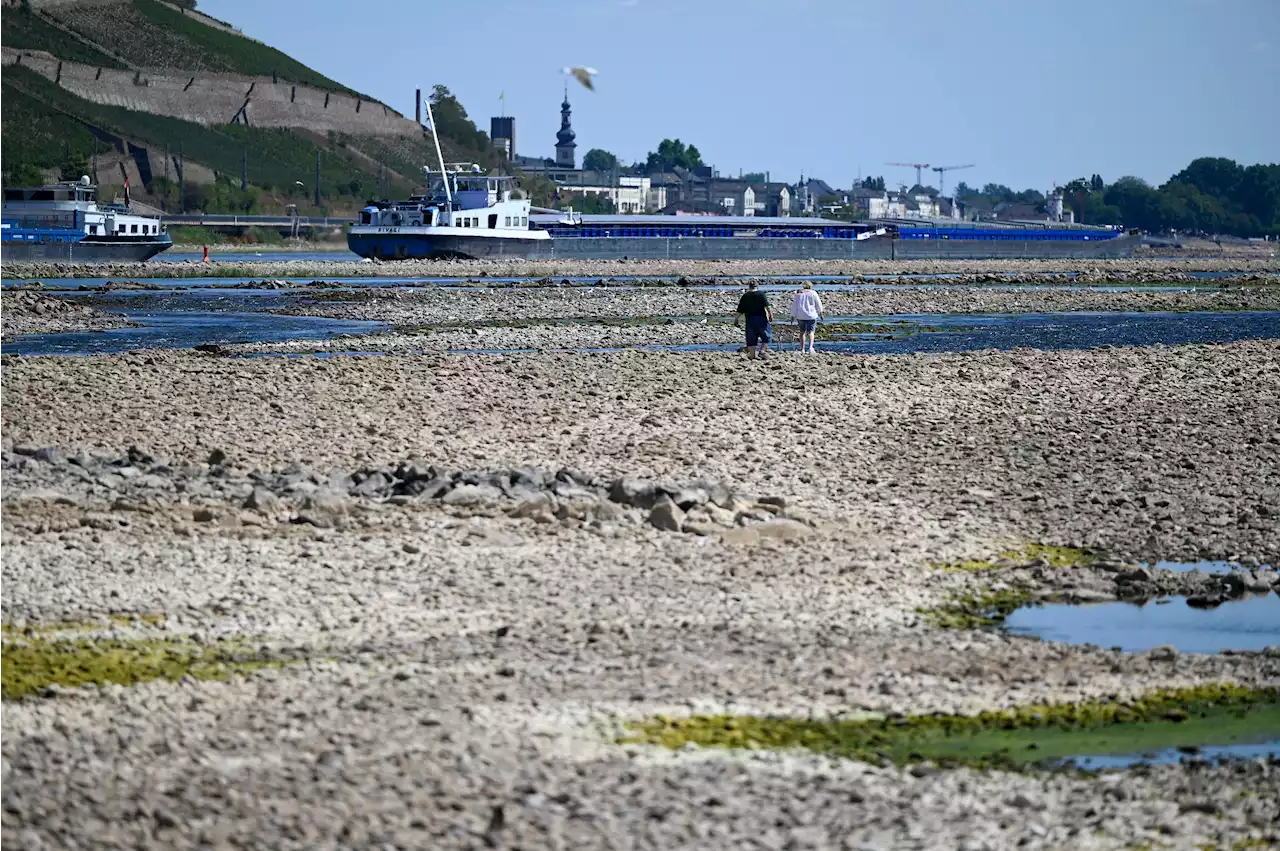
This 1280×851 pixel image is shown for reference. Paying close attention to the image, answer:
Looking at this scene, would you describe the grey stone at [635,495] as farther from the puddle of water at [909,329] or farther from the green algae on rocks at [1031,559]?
the puddle of water at [909,329]

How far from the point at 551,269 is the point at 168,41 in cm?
12344

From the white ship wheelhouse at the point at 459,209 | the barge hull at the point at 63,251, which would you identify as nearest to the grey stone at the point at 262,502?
the barge hull at the point at 63,251

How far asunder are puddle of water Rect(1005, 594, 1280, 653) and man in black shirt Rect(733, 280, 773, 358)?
1678 centimetres

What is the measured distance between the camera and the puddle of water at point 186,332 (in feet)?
A: 113

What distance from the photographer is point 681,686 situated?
10.3 metres

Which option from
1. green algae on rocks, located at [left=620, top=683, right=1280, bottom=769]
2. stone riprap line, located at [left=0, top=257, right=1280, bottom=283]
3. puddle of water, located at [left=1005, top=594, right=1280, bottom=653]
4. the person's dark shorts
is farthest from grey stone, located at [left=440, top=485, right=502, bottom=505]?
stone riprap line, located at [left=0, top=257, right=1280, bottom=283]

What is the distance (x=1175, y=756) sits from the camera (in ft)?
31.0

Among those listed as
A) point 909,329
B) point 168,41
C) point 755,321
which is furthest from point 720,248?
point 168,41

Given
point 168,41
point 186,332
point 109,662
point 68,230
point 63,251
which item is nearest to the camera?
point 109,662

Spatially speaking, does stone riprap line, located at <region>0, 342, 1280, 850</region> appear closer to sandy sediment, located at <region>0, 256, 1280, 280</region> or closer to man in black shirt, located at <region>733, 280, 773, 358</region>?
man in black shirt, located at <region>733, 280, 773, 358</region>

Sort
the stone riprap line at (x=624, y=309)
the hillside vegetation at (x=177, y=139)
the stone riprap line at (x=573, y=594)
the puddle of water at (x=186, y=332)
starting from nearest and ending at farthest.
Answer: the stone riprap line at (x=573, y=594), the puddle of water at (x=186, y=332), the stone riprap line at (x=624, y=309), the hillside vegetation at (x=177, y=139)

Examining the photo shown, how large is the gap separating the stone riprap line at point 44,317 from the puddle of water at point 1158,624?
2870 centimetres

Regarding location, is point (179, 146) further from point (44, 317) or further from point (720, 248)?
point (44, 317)

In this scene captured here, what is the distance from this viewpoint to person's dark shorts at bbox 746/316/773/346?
1165 inches
